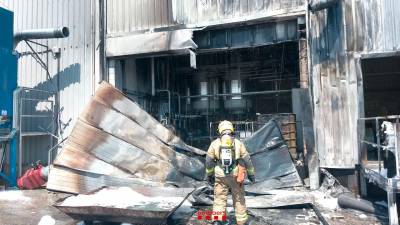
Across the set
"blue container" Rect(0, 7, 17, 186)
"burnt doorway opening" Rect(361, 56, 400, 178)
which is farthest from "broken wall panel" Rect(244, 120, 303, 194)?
"blue container" Rect(0, 7, 17, 186)

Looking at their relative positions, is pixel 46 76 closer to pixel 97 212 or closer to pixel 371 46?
pixel 97 212

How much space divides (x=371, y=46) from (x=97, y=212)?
275 inches

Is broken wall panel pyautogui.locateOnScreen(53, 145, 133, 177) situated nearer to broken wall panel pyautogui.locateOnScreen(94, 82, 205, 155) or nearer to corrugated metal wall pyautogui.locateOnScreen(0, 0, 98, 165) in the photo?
broken wall panel pyautogui.locateOnScreen(94, 82, 205, 155)

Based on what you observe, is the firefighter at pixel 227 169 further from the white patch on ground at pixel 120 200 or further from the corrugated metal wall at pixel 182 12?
the corrugated metal wall at pixel 182 12

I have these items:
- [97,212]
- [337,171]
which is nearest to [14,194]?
[97,212]

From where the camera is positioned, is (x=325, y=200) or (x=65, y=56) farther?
(x=65, y=56)

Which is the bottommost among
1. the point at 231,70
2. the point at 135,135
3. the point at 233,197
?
the point at 233,197

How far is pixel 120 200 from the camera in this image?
6.70m

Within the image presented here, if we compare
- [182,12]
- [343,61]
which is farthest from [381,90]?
[182,12]

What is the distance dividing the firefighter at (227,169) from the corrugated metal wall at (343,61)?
135 inches

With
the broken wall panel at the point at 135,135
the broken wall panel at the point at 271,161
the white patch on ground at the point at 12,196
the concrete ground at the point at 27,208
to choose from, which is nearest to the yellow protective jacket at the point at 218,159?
the broken wall panel at the point at 271,161

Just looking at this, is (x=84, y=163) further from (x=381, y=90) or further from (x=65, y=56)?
(x=381, y=90)

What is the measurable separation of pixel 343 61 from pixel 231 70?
6.00m

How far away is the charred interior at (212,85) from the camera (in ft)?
41.8
